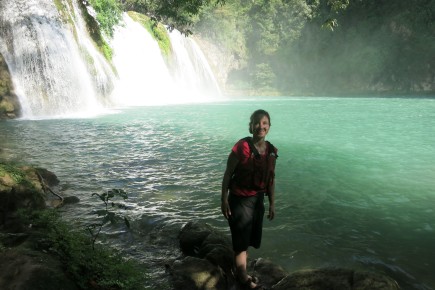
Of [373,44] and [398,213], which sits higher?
[373,44]

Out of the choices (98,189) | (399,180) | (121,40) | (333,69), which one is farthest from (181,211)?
(333,69)

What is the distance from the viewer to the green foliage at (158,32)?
30.3 metres

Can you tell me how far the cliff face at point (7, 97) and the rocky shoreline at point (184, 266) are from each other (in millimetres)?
12087

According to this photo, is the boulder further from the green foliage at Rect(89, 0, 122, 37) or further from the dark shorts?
the green foliage at Rect(89, 0, 122, 37)

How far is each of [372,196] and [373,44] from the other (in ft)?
134

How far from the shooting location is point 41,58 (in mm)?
17375

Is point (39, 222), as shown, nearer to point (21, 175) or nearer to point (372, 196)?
point (21, 175)

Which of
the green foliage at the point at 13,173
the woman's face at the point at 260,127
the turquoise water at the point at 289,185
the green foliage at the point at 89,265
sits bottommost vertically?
the turquoise water at the point at 289,185

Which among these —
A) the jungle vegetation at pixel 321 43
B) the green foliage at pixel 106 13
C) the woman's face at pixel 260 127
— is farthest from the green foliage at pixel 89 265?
the jungle vegetation at pixel 321 43

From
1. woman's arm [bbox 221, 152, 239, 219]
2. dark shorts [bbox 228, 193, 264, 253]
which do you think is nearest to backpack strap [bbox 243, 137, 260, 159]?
woman's arm [bbox 221, 152, 239, 219]

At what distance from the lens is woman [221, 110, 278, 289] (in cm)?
326

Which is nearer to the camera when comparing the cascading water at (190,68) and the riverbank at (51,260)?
the riverbank at (51,260)

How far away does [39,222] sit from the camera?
4.03 m

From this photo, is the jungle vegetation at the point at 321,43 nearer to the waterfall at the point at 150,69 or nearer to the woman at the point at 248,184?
the waterfall at the point at 150,69
